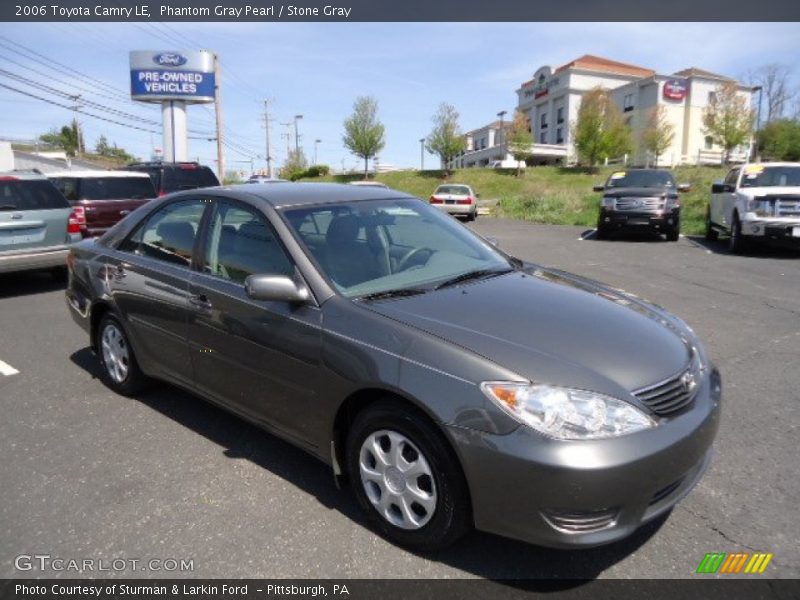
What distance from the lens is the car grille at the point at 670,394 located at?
2.42 meters

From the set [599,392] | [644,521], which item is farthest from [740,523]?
[599,392]

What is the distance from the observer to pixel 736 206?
40.5 feet

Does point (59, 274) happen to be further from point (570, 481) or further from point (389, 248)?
point (570, 481)

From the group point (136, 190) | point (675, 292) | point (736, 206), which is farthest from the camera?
point (736, 206)

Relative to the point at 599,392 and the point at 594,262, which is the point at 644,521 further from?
the point at 594,262

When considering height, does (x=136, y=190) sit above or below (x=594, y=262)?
above

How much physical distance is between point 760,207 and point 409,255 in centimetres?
1078

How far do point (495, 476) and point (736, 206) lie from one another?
1224 centimetres

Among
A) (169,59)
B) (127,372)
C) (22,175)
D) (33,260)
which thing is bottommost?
(127,372)

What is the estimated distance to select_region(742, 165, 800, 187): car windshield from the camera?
40.0 ft

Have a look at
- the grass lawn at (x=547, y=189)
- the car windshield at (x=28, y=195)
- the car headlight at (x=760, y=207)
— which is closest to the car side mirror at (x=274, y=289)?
the car windshield at (x=28, y=195)

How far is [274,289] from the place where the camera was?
2912 millimetres

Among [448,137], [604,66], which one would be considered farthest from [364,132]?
[604,66]

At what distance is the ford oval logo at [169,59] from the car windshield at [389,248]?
46.7 meters
